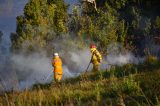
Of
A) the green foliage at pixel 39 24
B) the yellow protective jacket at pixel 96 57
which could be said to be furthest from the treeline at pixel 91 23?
the yellow protective jacket at pixel 96 57

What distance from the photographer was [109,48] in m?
34.8

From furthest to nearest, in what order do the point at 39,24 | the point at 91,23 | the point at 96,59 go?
1. the point at 39,24
2. the point at 91,23
3. the point at 96,59

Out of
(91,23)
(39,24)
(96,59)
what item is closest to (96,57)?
(96,59)

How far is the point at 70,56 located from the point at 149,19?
29.3 ft

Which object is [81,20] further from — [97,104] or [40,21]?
[97,104]

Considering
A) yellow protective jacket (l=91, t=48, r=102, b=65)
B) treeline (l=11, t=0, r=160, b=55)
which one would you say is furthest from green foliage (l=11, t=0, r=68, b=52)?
yellow protective jacket (l=91, t=48, r=102, b=65)

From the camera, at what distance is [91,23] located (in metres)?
35.0

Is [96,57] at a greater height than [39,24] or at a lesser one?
lesser

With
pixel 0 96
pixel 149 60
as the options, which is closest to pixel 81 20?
pixel 149 60

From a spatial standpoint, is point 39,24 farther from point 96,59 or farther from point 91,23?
point 96,59

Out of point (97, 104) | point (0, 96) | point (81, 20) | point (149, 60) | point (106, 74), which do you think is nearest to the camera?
point (97, 104)

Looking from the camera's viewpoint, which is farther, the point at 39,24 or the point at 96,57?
the point at 39,24

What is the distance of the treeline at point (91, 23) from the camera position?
34562mm

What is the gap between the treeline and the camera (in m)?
34.6
